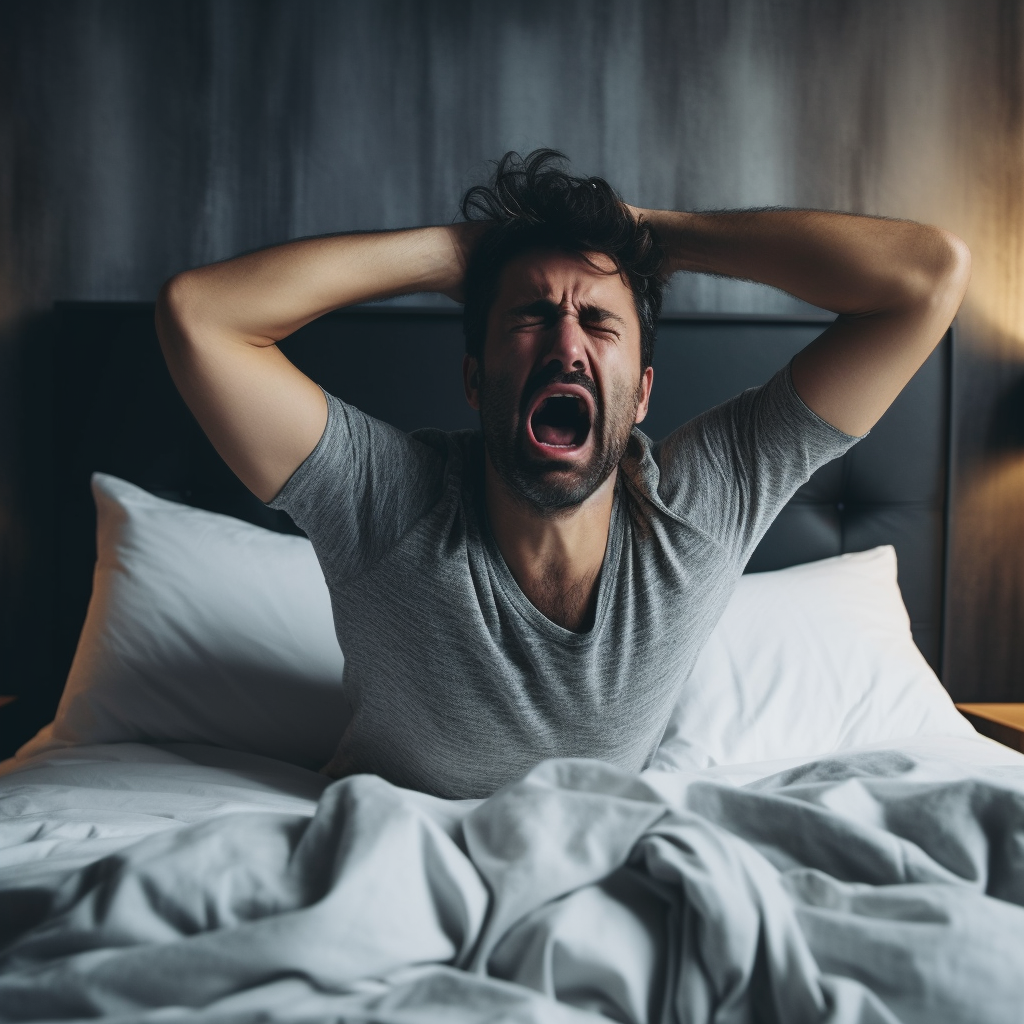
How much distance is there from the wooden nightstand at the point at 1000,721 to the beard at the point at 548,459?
1069 millimetres

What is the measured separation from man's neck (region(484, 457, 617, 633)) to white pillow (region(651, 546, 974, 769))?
0.34 metres

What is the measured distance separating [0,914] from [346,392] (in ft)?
4.01

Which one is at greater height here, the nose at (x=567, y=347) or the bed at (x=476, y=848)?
the nose at (x=567, y=347)

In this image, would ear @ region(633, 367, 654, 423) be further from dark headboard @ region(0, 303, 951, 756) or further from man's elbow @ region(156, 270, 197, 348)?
man's elbow @ region(156, 270, 197, 348)

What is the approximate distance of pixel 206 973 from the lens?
544 mm

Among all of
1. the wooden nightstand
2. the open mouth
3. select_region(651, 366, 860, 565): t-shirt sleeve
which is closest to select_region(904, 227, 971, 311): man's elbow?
select_region(651, 366, 860, 565): t-shirt sleeve

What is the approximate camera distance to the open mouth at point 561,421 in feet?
3.69

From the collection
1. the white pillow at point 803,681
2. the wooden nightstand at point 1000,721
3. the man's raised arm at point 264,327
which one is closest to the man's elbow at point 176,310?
the man's raised arm at point 264,327

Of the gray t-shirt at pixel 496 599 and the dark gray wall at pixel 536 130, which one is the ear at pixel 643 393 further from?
the dark gray wall at pixel 536 130

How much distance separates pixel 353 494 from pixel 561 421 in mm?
→ 330

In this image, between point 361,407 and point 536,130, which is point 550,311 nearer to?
point 361,407

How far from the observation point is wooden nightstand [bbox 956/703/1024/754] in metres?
1.63

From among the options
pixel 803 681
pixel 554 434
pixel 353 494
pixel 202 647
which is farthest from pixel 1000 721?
pixel 202 647

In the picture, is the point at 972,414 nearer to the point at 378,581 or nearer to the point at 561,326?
the point at 561,326
